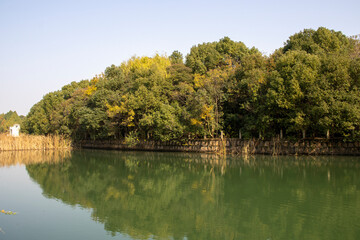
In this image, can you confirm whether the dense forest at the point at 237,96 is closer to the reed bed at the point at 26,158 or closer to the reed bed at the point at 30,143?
the reed bed at the point at 30,143

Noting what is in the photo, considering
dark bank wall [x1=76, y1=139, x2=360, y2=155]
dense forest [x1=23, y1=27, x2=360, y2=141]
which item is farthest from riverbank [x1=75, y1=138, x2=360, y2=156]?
dense forest [x1=23, y1=27, x2=360, y2=141]

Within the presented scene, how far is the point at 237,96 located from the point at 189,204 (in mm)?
19133

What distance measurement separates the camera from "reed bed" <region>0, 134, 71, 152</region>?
31.9 meters

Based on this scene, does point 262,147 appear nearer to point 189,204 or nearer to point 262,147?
point 262,147

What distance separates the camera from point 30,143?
3469 cm

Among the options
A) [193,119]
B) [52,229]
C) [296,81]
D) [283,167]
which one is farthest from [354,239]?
[193,119]

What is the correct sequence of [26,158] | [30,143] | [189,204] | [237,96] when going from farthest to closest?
[30,143] → [237,96] → [26,158] → [189,204]

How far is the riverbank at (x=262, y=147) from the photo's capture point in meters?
23.3

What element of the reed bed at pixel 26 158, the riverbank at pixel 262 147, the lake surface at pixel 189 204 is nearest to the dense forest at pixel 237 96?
the riverbank at pixel 262 147

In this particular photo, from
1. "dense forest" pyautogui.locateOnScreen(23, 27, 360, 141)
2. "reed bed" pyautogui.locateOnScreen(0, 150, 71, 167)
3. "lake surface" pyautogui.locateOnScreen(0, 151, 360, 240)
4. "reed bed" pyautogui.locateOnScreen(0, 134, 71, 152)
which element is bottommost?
"lake surface" pyautogui.locateOnScreen(0, 151, 360, 240)

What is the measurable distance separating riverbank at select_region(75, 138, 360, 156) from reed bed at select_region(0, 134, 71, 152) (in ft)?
37.2

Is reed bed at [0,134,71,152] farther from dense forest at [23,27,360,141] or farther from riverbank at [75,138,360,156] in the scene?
riverbank at [75,138,360,156]

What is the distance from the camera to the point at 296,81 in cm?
2245

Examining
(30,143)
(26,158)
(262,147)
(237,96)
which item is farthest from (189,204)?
(30,143)
